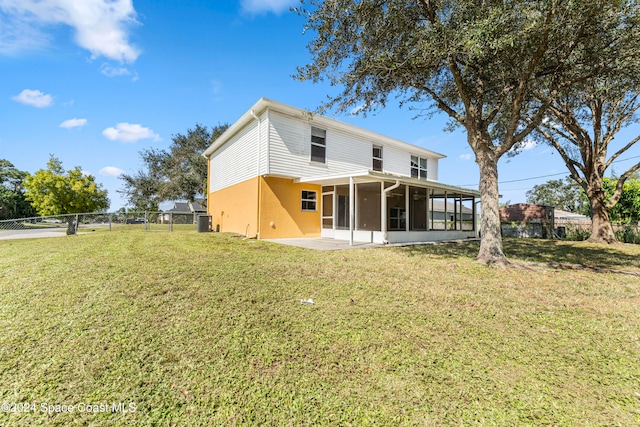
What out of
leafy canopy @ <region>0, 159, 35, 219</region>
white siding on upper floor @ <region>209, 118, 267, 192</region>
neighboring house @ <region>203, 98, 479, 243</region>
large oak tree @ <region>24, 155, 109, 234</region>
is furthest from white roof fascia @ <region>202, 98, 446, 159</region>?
leafy canopy @ <region>0, 159, 35, 219</region>

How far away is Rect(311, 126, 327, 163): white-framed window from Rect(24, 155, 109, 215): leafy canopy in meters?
23.3

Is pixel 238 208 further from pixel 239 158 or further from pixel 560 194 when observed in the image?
pixel 560 194

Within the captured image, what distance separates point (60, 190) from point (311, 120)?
2404 centimetres

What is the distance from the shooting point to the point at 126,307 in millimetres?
3490

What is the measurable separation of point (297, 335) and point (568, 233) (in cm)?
2001

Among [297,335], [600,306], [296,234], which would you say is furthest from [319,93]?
[600,306]

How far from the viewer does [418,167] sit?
1723 cm

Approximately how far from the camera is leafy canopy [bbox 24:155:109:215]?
22000mm

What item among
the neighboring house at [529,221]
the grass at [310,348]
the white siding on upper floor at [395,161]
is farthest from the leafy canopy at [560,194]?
the grass at [310,348]

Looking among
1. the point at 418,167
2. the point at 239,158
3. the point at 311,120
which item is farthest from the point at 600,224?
the point at 239,158

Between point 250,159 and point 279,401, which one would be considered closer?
point 279,401

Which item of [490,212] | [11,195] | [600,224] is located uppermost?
[11,195]

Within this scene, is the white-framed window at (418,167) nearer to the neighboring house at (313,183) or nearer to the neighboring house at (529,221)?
the neighboring house at (313,183)

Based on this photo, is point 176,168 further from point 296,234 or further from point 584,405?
point 584,405
